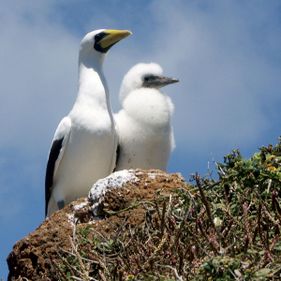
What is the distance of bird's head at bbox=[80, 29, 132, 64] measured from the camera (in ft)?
46.9

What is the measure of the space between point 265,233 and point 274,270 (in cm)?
58

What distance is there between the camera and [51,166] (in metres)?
13.4

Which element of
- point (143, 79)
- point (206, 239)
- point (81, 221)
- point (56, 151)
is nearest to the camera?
point (206, 239)

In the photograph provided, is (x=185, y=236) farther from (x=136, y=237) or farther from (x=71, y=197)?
(x=71, y=197)

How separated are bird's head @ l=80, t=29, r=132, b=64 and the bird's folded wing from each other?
135cm

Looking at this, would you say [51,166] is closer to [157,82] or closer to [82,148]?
[82,148]

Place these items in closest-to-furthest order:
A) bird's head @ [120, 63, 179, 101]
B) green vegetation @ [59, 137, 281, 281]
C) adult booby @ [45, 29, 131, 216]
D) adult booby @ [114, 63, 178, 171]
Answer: green vegetation @ [59, 137, 281, 281] → adult booby @ [45, 29, 131, 216] → adult booby @ [114, 63, 178, 171] → bird's head @ [120, 63, 179, 101]

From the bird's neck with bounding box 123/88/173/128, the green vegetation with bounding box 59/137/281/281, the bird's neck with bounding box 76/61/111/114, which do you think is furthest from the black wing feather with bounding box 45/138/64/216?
the green vegetation with bounding box 59/137/281/281

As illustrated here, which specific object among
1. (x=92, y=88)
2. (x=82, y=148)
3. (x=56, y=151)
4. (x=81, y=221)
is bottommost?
(x=81, y=221)

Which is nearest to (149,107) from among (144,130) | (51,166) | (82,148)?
(144,130)

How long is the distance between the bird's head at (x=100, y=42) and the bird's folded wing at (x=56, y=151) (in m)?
1.35

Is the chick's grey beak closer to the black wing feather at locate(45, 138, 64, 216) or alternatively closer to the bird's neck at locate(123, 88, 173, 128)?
the bird's neck at locate(123, 88, 173, 128)

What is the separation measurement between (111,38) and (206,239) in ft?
29.6

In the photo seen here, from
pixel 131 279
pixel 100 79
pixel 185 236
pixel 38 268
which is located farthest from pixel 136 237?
pixel 100 79
